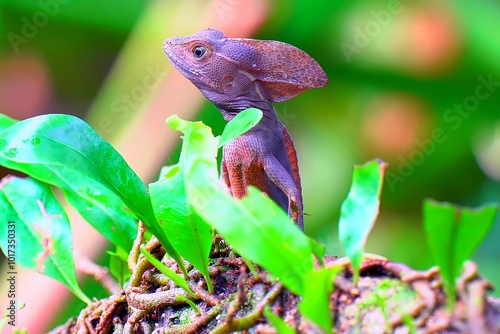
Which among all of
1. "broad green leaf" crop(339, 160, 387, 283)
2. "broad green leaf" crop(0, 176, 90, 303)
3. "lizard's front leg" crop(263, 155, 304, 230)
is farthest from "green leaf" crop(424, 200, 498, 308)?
"broad green leaf" crop(0, 176, 90, 303)

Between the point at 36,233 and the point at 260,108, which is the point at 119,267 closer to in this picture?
the point at 36,233

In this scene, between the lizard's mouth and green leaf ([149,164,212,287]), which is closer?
green leaf ([149,164,212,287])

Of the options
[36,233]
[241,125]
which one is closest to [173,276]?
[241,125]

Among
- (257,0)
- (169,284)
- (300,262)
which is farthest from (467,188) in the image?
(300,262)

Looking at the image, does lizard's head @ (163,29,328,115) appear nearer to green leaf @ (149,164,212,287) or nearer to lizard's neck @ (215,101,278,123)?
lizard's neck @ (215,101,278,123)

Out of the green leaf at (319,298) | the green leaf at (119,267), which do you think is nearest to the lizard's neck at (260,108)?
the green leaf at (119,267)

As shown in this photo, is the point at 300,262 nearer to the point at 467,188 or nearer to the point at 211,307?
the point at 211,307
